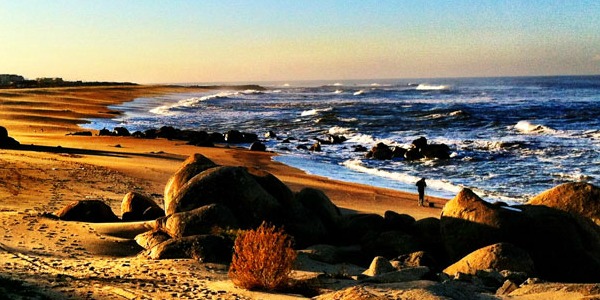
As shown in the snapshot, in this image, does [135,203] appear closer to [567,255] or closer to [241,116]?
[567,255]

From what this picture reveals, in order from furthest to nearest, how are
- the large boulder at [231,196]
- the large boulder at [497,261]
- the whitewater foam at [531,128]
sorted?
the whitewater foam at [531,128] → the large boulder at [231,196] → the large boulder at [497,261]

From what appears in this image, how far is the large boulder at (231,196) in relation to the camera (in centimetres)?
→ 1223

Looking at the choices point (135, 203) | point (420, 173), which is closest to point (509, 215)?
point (135, 203)

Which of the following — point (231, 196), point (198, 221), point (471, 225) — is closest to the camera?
point (471, 225)

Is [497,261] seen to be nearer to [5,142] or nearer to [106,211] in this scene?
[106,211]

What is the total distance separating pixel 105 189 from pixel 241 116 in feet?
140

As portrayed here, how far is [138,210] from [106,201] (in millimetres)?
2142

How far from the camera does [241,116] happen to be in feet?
195

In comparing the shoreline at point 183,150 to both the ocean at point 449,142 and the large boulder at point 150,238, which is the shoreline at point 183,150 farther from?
the large boulder at point 150,238

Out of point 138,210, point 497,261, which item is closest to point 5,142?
point 138,210

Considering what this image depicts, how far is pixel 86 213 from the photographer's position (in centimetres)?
1288

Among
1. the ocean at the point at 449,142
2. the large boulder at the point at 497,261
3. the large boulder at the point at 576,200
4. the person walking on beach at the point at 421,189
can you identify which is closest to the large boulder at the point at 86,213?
the large boulder at the point at 497,261

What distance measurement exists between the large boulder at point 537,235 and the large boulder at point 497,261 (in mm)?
859

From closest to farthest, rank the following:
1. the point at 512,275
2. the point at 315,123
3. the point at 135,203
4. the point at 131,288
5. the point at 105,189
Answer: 1. the point at 131,288
2. the point at 512,275
3. the point at 135,203
4. the point at 105,189
5. the point at 315,123
